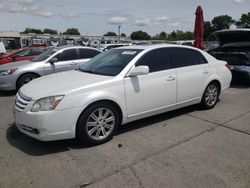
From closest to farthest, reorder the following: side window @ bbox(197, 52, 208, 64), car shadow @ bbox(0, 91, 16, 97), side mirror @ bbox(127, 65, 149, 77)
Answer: side mirror @ bbox(127, 65, 149, 77) → side window @ bbox(197, 52, 208, 64) → car shadow @ bbox(0, 91, 16, 97)

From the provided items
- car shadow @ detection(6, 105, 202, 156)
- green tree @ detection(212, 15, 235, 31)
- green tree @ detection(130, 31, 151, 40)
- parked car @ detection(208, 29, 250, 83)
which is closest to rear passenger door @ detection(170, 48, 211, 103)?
car shadow @ detection(6, 105, 202, 156)

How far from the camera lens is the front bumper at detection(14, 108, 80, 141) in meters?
3.59

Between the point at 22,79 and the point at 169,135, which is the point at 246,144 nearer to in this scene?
the point at 169,135

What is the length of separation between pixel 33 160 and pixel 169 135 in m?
2.22

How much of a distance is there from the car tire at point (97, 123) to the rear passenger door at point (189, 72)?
5.31ft

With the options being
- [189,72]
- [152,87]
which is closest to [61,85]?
[152,87]

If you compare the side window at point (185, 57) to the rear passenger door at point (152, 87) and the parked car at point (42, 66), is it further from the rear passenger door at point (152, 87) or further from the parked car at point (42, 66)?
the parked car at point (42, 66)

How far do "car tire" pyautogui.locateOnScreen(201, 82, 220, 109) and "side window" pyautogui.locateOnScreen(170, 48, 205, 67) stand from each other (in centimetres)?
62

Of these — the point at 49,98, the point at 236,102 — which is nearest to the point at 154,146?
the point at 49,98

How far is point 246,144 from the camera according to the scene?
4.04 metres

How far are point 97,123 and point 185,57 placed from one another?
249 centimetres

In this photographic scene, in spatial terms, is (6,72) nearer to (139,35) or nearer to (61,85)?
(61,85)

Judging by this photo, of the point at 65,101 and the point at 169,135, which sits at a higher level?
the point at 65,101

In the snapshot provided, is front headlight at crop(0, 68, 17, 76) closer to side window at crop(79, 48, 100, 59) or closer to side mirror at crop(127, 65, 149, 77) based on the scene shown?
side window at crop(79, 48, 100, 59)
